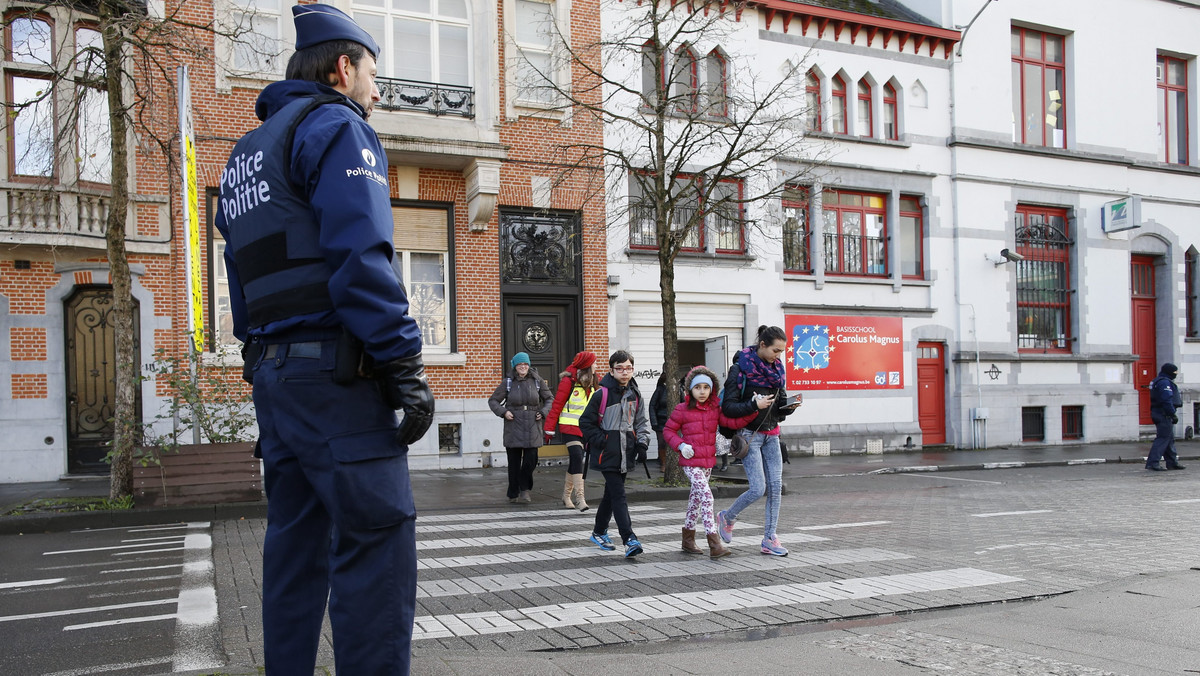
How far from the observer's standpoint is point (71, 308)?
14711 millimetres

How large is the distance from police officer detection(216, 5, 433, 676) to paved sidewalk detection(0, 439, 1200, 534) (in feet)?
25.8

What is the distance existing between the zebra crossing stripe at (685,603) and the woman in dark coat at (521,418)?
5.79 metres

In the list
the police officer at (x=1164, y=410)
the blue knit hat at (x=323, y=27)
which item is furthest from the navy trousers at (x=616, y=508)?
the police officer at (x=1164, y=410)

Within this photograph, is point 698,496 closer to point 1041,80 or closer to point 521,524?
point 521,524

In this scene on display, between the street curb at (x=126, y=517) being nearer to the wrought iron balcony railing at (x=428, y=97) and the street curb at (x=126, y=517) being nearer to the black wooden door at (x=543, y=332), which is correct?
the black wooden door at (x=543, y=332)

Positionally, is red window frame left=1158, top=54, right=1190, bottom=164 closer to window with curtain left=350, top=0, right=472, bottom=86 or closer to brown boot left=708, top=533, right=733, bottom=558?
window with curtain left=350, top=0, right=472, bottom=86

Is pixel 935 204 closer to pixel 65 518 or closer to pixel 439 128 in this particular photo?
pixel 439 128

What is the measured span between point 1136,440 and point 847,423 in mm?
9687

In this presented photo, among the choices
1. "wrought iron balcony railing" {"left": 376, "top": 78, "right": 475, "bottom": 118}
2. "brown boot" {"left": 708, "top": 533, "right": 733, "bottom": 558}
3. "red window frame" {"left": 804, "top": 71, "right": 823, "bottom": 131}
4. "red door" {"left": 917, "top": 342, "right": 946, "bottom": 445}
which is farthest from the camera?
"red door" {"left": 917, "top": 342, "right": 946, "bottom": 445}

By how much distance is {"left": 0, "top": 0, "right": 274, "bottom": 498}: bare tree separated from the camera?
10.6m

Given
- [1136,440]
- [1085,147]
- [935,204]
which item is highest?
[1085,147]

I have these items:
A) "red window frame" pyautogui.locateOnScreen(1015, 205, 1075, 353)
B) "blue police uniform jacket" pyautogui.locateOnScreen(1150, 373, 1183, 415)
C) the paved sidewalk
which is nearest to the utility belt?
the paved sidewalk

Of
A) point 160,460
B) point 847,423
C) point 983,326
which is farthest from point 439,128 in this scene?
point 983,326

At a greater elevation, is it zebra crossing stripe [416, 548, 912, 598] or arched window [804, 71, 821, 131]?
arched window [804, 71, 821, 131]
